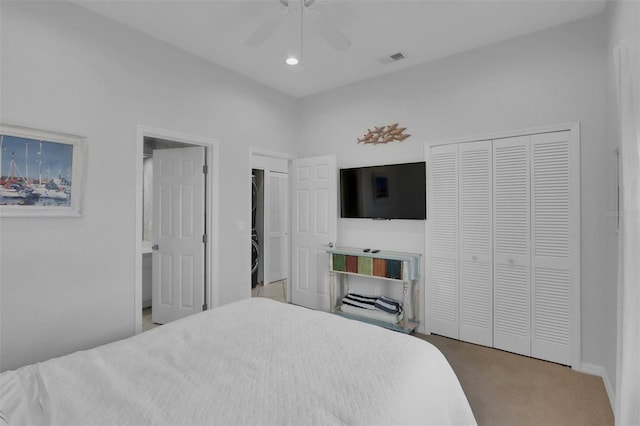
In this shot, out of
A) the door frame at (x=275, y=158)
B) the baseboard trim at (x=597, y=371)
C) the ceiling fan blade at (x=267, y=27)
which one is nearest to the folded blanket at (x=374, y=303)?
the door frame at (x=275, y=158)

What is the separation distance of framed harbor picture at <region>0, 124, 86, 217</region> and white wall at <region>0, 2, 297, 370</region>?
0.21ft

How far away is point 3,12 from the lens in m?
2.04

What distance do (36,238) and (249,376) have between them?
1.90 meters

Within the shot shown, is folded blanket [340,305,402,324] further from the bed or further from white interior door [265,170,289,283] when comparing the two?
white interior door [265,170,289,283]

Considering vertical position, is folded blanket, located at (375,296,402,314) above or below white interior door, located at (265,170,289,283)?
below

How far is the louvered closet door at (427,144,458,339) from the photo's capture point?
320cm

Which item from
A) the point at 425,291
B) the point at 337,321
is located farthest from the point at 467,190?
the point at 337,321

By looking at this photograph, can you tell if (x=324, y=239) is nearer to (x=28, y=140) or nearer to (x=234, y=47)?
(x=234, y=47)

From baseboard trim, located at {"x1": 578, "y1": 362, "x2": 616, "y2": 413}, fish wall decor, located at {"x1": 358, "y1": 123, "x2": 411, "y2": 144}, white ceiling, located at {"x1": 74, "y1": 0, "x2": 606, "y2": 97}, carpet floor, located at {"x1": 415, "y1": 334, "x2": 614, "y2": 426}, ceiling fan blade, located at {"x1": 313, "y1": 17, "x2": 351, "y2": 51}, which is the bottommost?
carpet floor, located at {"x1": 415, "y1": 334, "x2": 614, "y2": 426}

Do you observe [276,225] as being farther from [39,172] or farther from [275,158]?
[39,172]

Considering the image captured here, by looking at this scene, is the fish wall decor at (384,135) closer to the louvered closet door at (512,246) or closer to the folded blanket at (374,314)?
the louvered closet door at (512,246)

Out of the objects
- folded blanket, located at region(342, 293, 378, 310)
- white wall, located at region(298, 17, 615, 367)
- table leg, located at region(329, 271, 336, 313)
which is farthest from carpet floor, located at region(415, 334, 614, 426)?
table leg, located at region(329, 271, 336, 313)

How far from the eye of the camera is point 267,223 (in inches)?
212

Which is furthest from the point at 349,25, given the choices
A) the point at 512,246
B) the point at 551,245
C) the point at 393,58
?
the point at 551,245
